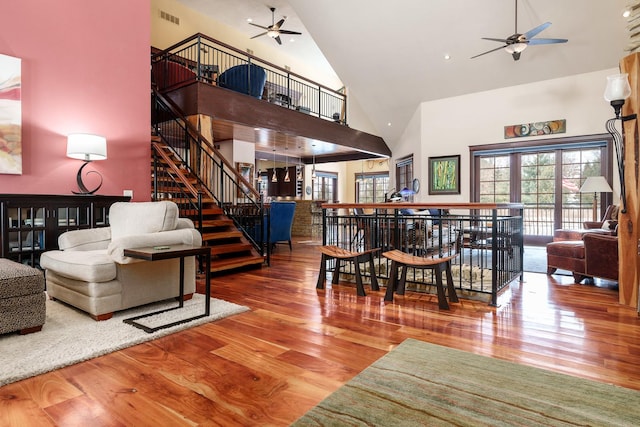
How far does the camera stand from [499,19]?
6.84 m

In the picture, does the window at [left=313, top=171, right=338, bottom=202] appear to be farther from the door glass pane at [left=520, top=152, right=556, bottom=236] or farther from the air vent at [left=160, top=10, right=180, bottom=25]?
the door glass pane at [left=520, top=152, right=556, bottom=236]

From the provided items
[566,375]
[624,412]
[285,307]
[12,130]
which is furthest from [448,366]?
[12,130]

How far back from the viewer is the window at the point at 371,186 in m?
15.1

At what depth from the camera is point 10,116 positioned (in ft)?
12.3

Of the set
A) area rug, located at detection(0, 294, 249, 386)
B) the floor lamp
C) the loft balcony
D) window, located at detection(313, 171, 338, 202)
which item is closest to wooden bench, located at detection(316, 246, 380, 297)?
area rug, located at detection(0, 294, 249, 386)

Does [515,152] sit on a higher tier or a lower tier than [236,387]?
higher

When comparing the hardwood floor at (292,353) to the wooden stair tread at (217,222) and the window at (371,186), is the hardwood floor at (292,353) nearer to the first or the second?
the wooden stair tread at (217,222)

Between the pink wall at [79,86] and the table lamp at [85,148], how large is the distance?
0.17 metres

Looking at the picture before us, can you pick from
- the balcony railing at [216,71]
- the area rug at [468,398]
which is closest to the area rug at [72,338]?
the area rug at [468,398]

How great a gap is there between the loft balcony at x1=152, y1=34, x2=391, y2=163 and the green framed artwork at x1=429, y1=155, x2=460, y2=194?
82.2 inches

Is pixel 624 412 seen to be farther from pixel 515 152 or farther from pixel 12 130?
pixel 515 152

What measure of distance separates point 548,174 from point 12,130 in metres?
9.35

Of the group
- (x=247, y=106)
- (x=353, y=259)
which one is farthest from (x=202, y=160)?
(x=353, y=259)

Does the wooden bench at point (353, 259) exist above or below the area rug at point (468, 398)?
above
